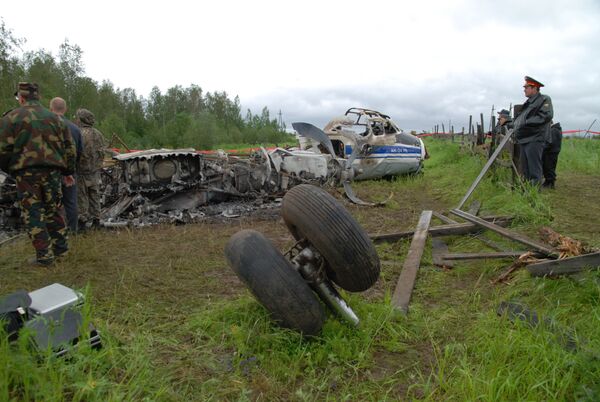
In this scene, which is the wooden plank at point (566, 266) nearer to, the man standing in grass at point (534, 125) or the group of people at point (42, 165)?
the man standing in grass at point (534, 125)

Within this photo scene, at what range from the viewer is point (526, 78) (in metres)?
6.25

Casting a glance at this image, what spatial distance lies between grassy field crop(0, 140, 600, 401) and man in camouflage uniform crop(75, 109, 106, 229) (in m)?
1.16

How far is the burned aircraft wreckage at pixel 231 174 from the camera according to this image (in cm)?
629

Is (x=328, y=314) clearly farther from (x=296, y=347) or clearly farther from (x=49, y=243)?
(x=49, y=243)

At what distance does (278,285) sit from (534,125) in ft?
18.3

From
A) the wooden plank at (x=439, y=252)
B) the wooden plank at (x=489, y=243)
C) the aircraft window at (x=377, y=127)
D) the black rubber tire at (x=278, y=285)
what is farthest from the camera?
the aircraft window at (x=377, y=127)

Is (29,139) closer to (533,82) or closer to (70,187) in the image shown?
(70,187)

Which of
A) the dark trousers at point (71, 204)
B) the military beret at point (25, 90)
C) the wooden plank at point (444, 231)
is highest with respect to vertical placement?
the military beret at point (25, 90)

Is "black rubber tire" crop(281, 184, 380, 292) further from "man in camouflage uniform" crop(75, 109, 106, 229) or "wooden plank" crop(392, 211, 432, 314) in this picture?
"man in camouflage uniform" crop(75, 109, 106, 229)

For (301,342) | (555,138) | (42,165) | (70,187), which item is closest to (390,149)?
(555,138)

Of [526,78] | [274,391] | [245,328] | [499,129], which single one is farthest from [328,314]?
[499,129]

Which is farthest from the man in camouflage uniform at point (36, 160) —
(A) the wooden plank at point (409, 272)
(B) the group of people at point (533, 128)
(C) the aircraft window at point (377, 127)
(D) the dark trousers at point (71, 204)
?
(C) the aircraft window at point (377, 127)

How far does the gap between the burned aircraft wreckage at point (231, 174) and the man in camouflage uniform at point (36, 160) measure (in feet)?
5.43

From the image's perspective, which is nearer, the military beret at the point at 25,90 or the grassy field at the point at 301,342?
the grassy field at the point at 301,342
